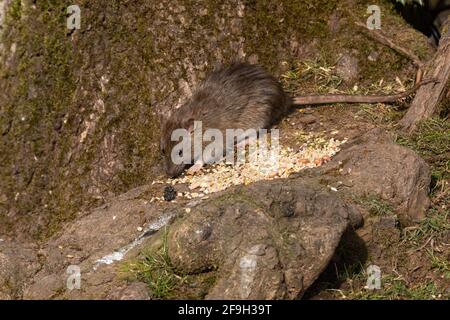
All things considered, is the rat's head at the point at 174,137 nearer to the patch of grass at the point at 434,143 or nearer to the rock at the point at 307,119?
the rock at the point at 307,119

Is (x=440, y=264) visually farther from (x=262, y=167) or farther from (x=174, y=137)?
(x=174, y=137)

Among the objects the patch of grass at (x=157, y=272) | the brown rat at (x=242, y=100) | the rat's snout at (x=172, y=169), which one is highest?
the brown rat at (x=242, y=100)

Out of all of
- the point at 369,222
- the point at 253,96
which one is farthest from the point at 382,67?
the point at 369,222

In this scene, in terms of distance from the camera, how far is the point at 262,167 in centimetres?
588

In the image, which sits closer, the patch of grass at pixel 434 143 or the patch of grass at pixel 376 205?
the patch of grass at pixel 376 205

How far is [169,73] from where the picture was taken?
21.1 feet

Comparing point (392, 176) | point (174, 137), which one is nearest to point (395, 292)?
point (392, 176)

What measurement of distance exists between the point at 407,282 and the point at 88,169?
2535 mm

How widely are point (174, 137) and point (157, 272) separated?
1.81 meters

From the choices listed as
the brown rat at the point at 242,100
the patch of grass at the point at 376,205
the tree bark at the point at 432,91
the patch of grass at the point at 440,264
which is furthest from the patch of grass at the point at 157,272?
the tree bark at the point at 432,91

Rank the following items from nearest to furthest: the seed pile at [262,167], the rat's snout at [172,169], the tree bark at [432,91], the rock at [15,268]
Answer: the rock at [15,268], the seed pile at [262,167], the rat's snout at [172,169], the tree bark at [432,91]

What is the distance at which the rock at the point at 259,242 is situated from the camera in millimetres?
4418

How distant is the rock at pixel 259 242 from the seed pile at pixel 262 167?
0.85 metres

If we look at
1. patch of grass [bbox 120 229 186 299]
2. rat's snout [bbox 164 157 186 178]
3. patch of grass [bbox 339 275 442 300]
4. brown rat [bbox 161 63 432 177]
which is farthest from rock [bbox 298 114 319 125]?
patch of grass [bbox 120 229 186 299]
